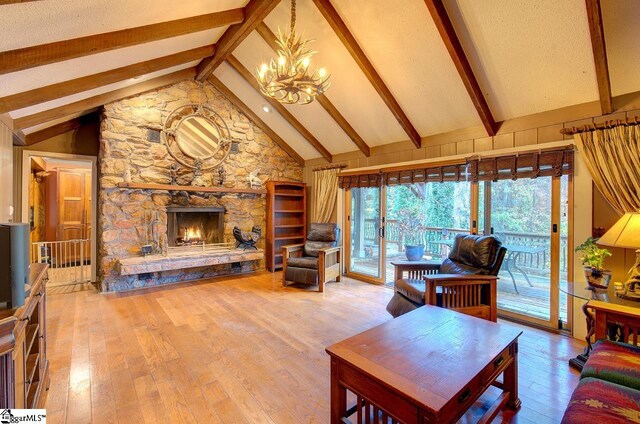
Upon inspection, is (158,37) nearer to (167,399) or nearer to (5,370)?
(5,370)

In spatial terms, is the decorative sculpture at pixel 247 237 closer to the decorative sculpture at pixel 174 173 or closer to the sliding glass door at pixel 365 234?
the decorative sculpture at pixel 174 173

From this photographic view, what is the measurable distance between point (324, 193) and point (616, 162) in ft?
13.6

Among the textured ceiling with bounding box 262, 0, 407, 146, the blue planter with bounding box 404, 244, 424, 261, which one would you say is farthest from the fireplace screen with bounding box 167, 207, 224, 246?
the blue planter with bounding box 404, 244, 424, 261

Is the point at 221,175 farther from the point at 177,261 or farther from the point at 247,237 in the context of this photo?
the point at 177,261

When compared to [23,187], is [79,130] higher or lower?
higher

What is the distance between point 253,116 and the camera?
5.77 m

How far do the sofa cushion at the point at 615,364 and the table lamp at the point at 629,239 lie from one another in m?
0.65

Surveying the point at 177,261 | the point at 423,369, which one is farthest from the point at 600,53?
the point at 177,261

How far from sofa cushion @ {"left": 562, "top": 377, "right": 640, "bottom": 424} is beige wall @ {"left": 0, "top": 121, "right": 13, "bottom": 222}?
4.68m

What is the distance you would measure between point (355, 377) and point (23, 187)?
18.5 ft

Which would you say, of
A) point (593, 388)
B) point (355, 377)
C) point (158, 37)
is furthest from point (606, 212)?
point (158, 37)

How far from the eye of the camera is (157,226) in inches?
190

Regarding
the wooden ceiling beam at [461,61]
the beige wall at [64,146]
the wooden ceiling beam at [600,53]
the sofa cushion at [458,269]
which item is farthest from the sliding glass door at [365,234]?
the beige wall at [64,146]

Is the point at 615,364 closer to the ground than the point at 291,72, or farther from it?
closer to the ground
